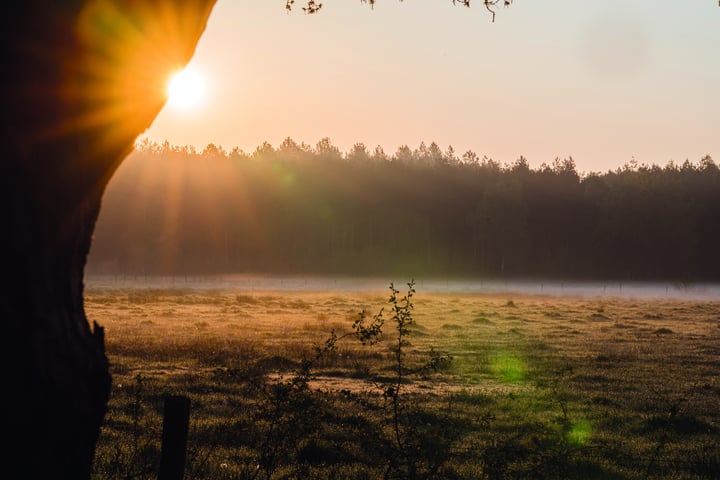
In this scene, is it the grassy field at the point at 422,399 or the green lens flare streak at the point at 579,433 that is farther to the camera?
the green lens flare streak at the point at 579,433

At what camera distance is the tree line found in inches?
5044

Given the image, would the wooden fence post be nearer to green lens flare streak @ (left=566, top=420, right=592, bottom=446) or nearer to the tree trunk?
the tree trunk

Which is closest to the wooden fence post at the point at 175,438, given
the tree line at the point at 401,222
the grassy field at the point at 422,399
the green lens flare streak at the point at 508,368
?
the grassy field at the point at 422,399

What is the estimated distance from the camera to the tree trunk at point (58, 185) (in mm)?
3725

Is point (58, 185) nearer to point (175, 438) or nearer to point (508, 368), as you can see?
point (175, 438)

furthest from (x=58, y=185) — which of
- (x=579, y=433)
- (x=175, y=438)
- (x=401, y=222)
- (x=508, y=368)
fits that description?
(x=401, y=222)

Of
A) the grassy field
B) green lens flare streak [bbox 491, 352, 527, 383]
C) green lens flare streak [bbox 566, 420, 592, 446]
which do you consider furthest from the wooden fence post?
green lens flare streak [bbox 491, 352, 527, 383]

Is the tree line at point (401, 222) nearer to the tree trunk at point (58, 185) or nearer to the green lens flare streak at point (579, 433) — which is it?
the green lens flare streak at point (579, 433)

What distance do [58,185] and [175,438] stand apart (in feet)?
7.60

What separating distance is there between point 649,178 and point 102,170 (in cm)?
14657

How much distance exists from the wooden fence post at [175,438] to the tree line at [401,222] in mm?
120830

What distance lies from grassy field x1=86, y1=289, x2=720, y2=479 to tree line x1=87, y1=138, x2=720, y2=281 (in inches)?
3669

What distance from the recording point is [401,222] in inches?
5482

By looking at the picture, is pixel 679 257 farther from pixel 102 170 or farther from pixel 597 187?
pixel 102 170
